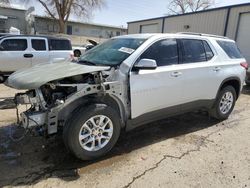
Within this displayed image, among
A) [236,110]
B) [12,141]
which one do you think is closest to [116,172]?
[12,141]

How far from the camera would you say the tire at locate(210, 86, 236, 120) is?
16.9ft

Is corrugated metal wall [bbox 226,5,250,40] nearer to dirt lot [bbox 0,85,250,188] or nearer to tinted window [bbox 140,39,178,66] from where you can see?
dirt lot [bbox 0,85,250,188]

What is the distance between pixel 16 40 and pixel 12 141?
19.3 feet

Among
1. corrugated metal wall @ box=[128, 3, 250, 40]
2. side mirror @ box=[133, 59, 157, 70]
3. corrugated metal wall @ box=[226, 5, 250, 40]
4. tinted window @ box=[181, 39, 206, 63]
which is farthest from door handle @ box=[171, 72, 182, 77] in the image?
corrugated metal wall @ box=[226, 5, 250, 40]

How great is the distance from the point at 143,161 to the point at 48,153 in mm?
1429

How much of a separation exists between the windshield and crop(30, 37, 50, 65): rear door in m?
5.31

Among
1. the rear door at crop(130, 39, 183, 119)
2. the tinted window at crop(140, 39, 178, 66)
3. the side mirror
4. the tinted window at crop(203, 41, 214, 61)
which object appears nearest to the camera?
the side mirror

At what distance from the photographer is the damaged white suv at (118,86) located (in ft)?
10.4

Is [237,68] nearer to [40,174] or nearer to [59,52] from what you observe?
[40,174]

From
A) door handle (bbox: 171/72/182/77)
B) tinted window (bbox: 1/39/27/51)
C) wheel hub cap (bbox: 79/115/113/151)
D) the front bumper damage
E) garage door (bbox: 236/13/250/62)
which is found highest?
garage door (bbox: 236/13/250/62)

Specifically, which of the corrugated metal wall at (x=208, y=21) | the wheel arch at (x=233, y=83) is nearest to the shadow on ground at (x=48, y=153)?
the wheel arch at (x=233, y=83)

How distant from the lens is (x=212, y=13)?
1658 cm

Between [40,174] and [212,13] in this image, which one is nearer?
[40,174]

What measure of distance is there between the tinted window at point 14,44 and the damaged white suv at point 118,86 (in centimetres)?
539
